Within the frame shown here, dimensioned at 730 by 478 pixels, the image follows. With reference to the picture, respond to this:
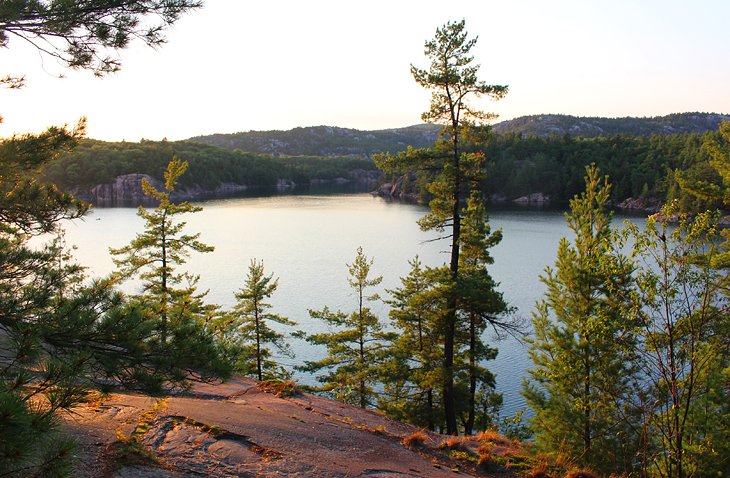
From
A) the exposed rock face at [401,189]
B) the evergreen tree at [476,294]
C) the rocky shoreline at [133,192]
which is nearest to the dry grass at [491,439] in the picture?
the evergreen tree at [476,294]

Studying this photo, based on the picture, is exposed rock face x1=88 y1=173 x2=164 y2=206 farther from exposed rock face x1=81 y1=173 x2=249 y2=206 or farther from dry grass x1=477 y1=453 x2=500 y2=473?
dry grass x1=477 y1=453 x2=500 y2=473

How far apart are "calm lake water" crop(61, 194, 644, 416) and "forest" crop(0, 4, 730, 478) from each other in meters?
2.57

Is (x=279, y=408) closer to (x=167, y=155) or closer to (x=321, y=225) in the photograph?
(x=321, y=225)

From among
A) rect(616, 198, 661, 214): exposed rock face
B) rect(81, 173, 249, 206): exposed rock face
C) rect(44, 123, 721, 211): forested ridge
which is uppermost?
rect(44, 123, 721, 211): forested ridge

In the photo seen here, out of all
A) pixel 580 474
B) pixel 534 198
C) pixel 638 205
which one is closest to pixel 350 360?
pixel 580 474

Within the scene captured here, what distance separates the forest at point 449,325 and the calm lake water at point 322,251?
8.43 ft

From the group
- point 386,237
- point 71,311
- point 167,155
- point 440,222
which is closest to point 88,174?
point 167,155

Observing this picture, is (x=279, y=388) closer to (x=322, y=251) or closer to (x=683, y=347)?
(x=683, y=347)

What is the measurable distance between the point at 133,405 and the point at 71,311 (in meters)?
3.77

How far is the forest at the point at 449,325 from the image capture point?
530cm

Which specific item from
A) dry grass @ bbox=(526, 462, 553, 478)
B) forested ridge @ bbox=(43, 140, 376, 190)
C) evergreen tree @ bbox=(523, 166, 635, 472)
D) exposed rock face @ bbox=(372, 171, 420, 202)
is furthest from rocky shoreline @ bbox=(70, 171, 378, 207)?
dry grass @ bbox=(526, 462, 553, 478)

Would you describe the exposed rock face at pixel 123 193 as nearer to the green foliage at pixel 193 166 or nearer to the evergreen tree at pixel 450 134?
the green foliage at pixel 193 166

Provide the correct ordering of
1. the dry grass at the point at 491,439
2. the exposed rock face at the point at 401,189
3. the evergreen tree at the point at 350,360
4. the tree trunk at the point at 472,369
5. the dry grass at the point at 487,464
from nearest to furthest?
the dry grass at the point at 487,464, the dry grass at the point at 491,439, the tree trunk at the point at 472,369, the evergreen tree at the point at 350,360, the exposed rock face at the point at 401,189

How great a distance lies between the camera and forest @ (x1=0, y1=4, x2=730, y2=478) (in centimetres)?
530
